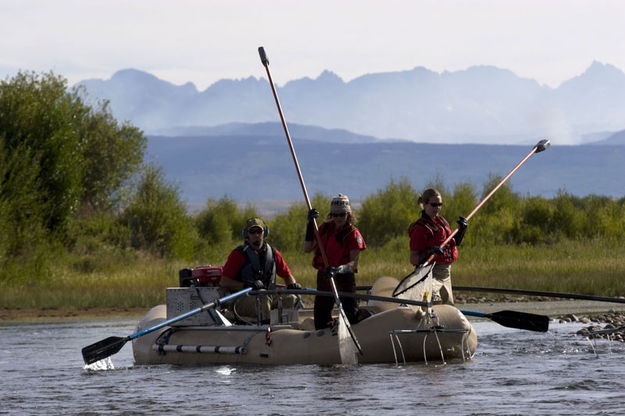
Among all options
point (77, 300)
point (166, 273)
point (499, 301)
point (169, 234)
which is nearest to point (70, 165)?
point (169, 234)

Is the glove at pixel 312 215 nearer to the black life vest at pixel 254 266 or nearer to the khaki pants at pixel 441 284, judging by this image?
the black life vest at pixel 254 266

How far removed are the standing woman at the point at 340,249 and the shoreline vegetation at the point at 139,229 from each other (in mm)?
13170

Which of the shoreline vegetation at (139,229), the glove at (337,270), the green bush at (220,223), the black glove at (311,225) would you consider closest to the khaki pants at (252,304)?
the black glove at (311,225)

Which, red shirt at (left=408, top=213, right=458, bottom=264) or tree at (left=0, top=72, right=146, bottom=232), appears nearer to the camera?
red shirt at (left=408, top=213, right=458, bottom=264)

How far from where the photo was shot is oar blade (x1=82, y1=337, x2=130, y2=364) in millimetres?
16125

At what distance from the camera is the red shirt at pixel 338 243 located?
49.8ft

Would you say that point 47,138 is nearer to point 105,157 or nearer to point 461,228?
point 105,157

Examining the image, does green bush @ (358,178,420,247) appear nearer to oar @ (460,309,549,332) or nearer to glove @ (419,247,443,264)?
oar @ (460,309,549,332)

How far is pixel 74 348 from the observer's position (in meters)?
20.0

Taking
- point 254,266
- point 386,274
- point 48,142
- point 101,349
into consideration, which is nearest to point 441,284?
point 254,266

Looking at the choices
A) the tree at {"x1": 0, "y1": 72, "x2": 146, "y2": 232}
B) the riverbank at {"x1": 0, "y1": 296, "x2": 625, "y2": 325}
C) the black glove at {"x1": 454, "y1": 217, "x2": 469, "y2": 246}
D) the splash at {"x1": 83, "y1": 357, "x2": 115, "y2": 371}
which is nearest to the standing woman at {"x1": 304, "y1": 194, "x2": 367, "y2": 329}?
the black glove at {"x1": 454, "y1": 217, "x2": 469, "y2": 246}

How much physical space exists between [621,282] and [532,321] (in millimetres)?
13327

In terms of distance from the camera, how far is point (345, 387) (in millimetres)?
13969

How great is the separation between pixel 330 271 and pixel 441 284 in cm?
156
